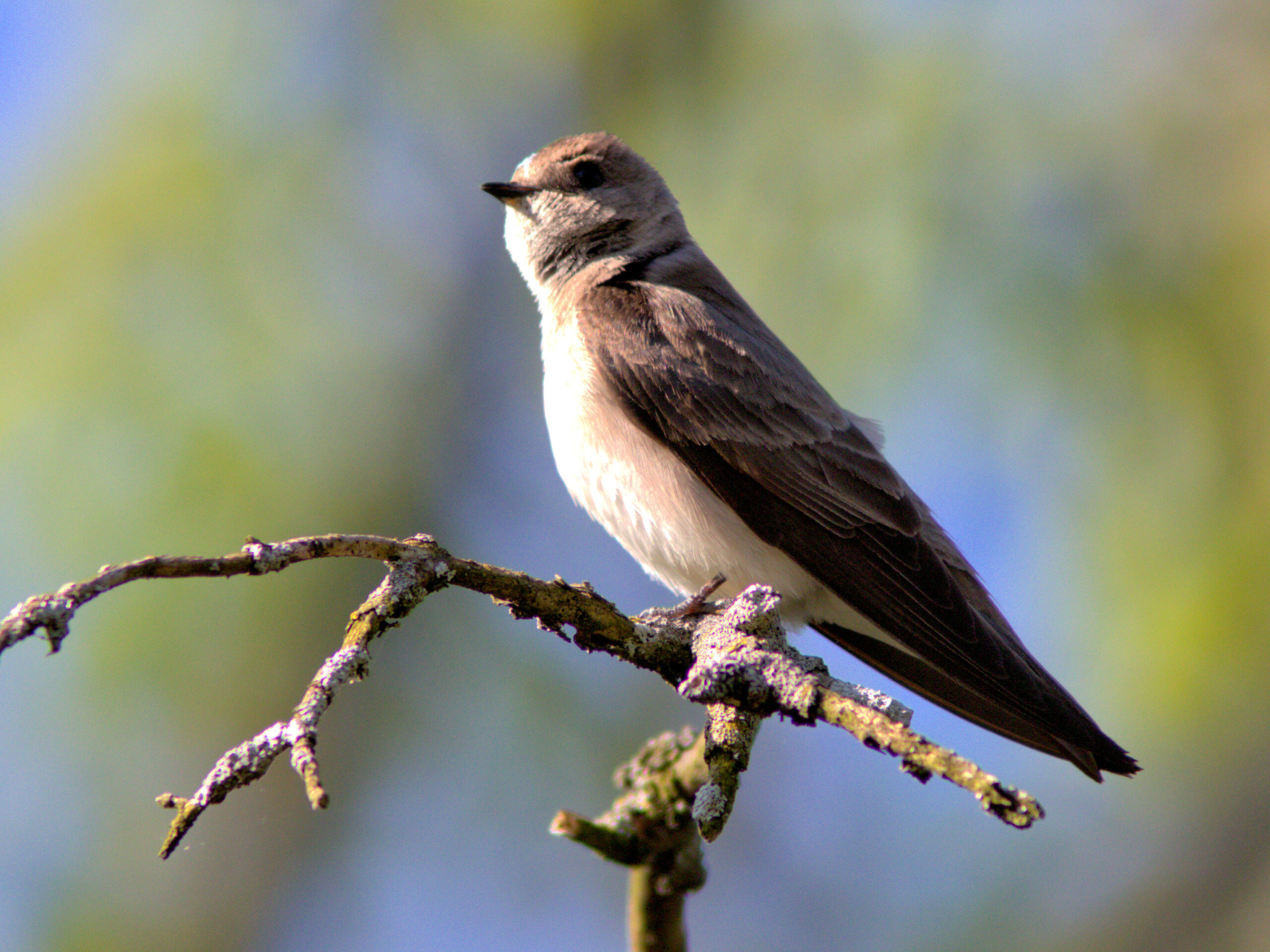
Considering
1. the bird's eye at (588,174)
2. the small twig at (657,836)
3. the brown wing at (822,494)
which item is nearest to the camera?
the small twig at (657,836)

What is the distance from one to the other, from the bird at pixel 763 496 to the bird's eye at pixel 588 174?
764 millimetres

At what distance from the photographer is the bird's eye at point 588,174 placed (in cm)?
482

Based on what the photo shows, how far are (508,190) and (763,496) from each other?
200cm

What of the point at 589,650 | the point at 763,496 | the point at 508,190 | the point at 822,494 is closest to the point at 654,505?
the point at 763,496

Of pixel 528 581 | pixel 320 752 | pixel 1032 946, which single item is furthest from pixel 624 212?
pixel 1032 946

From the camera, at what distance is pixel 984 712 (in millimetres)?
3705

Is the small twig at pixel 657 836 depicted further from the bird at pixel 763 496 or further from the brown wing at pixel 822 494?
the brown wing at pixel 822 494

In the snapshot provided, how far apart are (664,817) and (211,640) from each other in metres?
3.12

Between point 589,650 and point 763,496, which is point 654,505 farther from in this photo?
point 589,650

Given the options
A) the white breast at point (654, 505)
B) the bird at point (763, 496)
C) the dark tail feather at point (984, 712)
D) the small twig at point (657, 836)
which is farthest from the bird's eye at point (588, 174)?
the small twig at point (657, 836)

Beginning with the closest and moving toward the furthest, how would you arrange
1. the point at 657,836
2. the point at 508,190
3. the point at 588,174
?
the point at 657,836 → the point at 508,190 → the point at 588,174

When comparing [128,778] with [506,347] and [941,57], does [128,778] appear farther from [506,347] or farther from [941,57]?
[941,57]

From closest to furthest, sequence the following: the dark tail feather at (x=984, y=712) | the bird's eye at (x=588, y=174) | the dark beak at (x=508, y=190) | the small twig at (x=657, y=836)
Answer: the small twig at (x=657, y=836) → the dark tail feather at (x=984, y=712) → the dark beak at (x=508, y=190) → the bird's eye at (x=588, y=174)

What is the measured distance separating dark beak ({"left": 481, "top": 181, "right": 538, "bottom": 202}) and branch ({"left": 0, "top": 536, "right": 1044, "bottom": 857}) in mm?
2633
